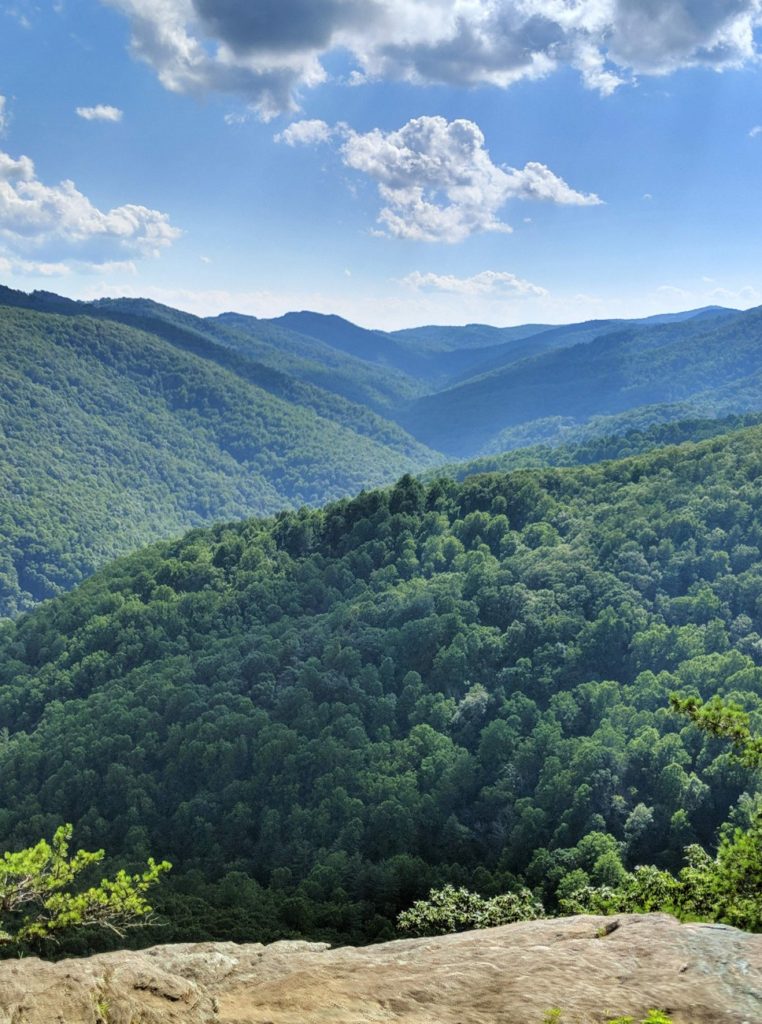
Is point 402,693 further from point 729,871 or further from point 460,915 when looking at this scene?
point 729,871

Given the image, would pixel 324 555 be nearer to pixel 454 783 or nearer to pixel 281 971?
pixel 454 783

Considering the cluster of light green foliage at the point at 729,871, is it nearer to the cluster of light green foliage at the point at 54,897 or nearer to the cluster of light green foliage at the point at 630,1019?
the cluster of light green foliage at the point at 630,1019

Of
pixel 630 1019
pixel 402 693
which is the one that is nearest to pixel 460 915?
pixel 630 1019

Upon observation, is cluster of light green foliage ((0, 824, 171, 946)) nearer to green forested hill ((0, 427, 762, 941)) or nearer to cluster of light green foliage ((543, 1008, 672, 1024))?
cluster of light green foliage ((543, 1008, 672, 1024))

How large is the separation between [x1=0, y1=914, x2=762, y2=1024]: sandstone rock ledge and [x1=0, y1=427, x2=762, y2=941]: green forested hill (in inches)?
2186

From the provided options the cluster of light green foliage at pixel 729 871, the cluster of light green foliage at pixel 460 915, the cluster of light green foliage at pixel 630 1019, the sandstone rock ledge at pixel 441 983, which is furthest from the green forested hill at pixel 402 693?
the cluster of light green foliage at pixel 630 1019

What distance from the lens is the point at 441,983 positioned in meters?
17.5

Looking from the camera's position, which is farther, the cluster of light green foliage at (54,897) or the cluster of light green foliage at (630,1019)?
the cluster of light green foliage at (54,897)

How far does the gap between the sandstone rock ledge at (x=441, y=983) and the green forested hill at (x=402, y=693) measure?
55.5 meters

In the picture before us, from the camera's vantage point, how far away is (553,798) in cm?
9156

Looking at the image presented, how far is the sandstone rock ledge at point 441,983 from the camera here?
1611 centimetres

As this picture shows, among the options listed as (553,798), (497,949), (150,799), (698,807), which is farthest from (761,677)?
(497,949)

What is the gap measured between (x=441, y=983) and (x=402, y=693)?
339 feet

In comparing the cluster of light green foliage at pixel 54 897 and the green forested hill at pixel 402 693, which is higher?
the cluster of light green foliage at pixel 54 897
